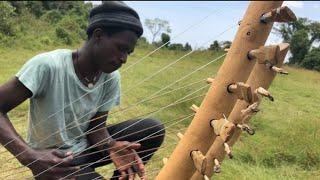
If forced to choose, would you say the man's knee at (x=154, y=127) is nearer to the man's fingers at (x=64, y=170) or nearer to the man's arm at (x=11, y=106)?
the man's fingers at (x=64, y=170)

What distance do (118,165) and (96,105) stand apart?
1.08 feet

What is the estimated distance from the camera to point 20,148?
2326mm

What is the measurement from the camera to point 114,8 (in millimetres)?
2391

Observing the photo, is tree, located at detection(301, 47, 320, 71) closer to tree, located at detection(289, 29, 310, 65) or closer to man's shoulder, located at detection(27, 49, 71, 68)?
tree, located at detection(289, 29, 310, 65)

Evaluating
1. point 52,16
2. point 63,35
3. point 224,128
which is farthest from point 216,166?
point 52,16

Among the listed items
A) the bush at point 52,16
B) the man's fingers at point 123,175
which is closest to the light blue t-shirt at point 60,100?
the man's fingers at point 123,175

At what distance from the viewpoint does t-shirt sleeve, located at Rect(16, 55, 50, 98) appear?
2.35 meters

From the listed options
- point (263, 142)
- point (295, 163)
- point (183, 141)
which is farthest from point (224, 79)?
point (263, 142)

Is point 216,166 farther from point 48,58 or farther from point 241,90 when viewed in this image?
point 48,58

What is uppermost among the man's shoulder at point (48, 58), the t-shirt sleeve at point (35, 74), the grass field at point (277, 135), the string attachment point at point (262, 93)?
the string attachment point at point (262, 93)

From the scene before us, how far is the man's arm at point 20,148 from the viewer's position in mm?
2301

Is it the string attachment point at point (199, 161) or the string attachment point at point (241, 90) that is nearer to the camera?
the string attachment point at point (241, 90)

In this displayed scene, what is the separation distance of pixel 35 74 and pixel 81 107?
36 centimetres

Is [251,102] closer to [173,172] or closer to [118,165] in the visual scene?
[173,172]
